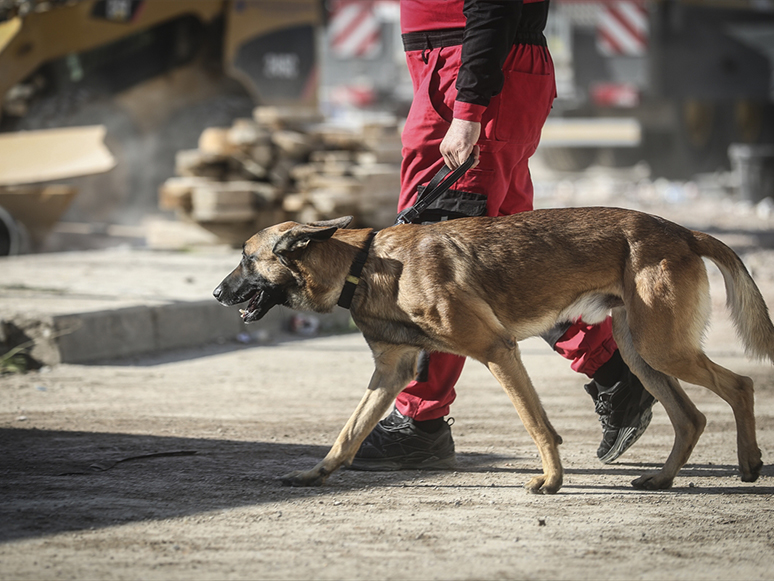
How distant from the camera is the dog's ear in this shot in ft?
9.61

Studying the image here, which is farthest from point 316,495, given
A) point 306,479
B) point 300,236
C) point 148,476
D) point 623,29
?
point 623,29

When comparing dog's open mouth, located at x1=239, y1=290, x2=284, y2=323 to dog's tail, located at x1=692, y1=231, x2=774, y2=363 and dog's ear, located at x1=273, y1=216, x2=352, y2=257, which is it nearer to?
dog's ear, located at x1=273, y1=216, x2=352, y2=257

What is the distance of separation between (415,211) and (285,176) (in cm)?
501

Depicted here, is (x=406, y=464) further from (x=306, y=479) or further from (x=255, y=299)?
(x=255, y=299)

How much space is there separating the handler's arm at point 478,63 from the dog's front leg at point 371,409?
0.72m

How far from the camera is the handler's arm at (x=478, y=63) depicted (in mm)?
2967


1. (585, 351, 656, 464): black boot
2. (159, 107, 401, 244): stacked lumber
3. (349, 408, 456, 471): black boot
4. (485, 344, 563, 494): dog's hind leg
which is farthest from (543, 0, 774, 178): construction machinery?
(485, 344, 563, 494): dog's hind leg

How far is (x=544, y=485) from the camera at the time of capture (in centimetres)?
297

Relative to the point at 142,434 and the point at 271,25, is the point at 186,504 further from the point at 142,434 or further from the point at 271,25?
the point at 271,25

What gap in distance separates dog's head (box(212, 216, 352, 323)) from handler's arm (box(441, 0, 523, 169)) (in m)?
0.50

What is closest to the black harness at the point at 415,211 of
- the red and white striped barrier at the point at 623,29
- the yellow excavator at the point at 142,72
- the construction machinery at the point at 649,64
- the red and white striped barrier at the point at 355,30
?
the yellow excavator at the point at 142,72

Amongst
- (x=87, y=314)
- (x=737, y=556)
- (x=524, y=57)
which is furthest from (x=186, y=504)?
(x=87, y=314)

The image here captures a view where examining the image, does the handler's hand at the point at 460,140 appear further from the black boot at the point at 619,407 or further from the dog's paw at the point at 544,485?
the dog's paw at the point at 544,485

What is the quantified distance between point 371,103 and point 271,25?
3.52m
